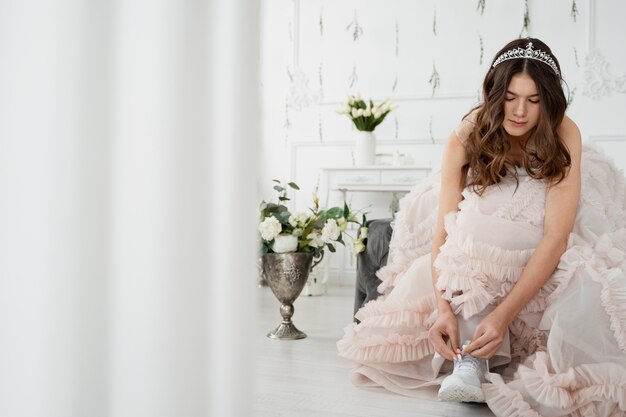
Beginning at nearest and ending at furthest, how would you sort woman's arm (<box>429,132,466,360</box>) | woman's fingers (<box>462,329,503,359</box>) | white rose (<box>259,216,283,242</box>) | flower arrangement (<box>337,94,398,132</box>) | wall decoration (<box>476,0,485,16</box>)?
woman's fingers (<box>462,329,503,359</box>) → woman's arm (<box>429,132,466,360</box>) → white rose (<box>259,216,283,242</box>) → flower arrangement (<box>337,94,398,132</box>) → wall decoration (<box>476,0,485,16</box>)

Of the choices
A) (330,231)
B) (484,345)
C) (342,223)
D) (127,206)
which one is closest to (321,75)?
(342,223)

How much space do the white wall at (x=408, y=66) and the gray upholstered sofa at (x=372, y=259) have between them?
7.39 ft

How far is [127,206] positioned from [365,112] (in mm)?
3803

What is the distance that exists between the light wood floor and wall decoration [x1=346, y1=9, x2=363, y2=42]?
2675 mm

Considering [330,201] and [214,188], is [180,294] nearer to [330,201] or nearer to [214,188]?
[214,188]

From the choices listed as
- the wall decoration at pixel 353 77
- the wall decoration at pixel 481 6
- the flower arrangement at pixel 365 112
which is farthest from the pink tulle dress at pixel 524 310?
the wall decoration at pixel 353 77

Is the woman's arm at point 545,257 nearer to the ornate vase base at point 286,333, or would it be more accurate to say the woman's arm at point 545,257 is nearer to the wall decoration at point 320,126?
the ornate vase base at point 286,333

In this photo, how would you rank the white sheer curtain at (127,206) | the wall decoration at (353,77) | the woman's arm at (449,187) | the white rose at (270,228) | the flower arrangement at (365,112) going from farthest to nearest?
the wall decoration at (353,77) < the flower arrangement at (365,112) < the white rose at (270,228) < the woman's arm at (449,187) < the white sheer curtain at (127,206)

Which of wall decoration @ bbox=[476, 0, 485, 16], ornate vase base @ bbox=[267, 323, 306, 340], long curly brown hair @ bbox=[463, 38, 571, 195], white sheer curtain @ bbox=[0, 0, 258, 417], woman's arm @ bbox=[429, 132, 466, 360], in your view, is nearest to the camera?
white sheer curtain @ bbox=[0, 0, 258, 417]

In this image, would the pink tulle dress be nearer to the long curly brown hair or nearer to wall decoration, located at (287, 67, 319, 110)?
the long curly brown hair

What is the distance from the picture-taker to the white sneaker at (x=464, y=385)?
1.32 metres

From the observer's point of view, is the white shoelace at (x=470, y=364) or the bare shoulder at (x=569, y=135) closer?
the white shoelace at (x=470, y=364)

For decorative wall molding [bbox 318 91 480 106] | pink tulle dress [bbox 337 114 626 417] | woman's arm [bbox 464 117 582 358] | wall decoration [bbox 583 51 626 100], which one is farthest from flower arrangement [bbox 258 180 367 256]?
wall decoration [bbox 583 51 626 100]

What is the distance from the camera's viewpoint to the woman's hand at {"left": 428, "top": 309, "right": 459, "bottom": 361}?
1.46m
